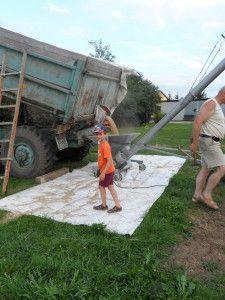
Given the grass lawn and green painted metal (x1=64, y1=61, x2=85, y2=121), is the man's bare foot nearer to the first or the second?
the grass lawn

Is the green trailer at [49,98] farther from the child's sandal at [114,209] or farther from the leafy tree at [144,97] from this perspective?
the leafy tree at [144,97]

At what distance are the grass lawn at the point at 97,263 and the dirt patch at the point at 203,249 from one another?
5 centimetres

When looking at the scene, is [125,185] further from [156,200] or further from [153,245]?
[153,245]

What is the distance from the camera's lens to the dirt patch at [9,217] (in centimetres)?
594

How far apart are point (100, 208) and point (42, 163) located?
2.26 meters

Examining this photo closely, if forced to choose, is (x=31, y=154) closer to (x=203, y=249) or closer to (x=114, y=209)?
(x=114, y=209)

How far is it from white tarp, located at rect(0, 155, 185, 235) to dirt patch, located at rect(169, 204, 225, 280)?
74 cm

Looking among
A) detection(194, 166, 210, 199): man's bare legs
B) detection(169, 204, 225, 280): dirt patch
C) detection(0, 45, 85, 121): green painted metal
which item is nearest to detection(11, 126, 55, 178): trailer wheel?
detection(0, 45, 85, 121): green painted metal

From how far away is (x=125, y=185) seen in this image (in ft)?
27.1

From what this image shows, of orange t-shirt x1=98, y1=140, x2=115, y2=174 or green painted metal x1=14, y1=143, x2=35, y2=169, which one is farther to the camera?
green painted metal x1=14, y1=143, x2=35, y2=169

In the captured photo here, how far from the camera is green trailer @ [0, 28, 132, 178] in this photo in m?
7.99

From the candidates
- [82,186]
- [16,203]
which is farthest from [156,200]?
[16,203]

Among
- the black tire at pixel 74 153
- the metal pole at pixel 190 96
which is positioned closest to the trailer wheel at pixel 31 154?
the metal pole at pixel 190 96

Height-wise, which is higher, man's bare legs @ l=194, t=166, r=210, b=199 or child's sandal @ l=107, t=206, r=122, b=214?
man's bare legs @ l=194, t=166, r=210, b=199
